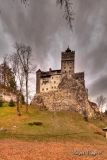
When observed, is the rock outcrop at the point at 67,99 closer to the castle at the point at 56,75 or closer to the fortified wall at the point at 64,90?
the fortified wall at the point at 64,90

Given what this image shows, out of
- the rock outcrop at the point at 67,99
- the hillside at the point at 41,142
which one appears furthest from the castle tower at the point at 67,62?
the hillside at the point at 41,142

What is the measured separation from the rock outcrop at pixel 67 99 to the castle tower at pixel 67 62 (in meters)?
7.15

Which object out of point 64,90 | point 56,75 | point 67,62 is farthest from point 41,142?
point 67,62

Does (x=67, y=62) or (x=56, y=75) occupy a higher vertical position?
(x=67, y=62)

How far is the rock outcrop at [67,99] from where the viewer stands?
49753mm

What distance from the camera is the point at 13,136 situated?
2092 cm

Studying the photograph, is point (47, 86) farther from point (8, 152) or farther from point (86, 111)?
point (8, 152)

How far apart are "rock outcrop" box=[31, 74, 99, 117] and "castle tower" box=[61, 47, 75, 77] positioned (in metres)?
7.15

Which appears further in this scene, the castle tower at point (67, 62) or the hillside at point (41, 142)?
the castle tower at point (67, 62)

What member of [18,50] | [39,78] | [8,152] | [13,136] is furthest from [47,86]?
[8,152]

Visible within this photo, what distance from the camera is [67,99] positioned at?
170 ft

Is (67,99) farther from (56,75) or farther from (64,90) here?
(56,75)

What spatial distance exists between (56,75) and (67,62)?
814cm

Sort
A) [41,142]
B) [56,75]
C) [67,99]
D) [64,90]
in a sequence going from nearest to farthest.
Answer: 1. [41,142]
2. [67,99]
3. [64,90]
4. [56,75]
